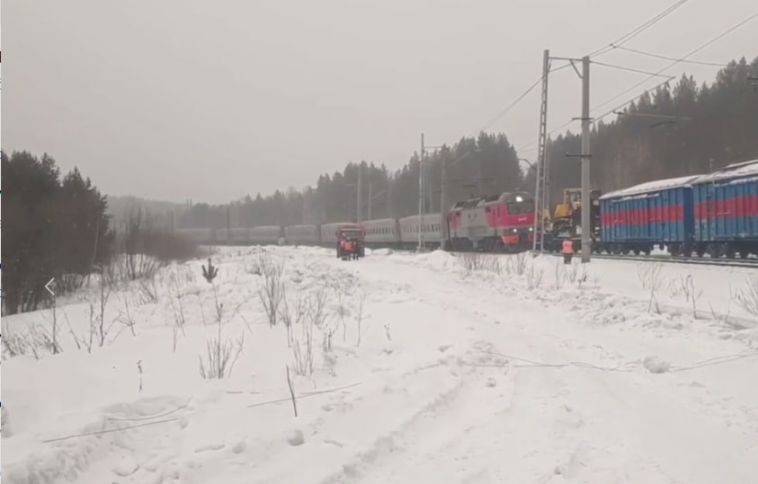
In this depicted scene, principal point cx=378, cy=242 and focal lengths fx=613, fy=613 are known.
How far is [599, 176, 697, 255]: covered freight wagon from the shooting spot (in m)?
26.0

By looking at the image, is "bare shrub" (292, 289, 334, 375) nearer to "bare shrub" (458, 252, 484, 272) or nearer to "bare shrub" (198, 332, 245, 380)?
"bare shrub" (198, 332, 245, 380)

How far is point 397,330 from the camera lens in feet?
32.9

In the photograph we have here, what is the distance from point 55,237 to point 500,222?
24373 millimetres

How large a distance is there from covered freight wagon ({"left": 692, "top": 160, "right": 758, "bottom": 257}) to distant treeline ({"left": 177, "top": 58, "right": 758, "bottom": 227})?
290cm

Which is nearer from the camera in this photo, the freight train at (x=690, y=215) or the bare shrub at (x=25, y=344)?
the bare shrub at (x=25, y=344)

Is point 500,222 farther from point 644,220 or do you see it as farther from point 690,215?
point 690,215

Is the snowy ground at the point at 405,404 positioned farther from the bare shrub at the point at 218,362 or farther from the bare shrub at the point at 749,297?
the bare shrub at the point at 749,297

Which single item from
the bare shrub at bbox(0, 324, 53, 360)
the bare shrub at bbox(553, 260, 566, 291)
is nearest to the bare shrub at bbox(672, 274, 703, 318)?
the bare shrub at bbox(553, 260, 566, 291)

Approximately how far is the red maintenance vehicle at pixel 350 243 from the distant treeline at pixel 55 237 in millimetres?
13253

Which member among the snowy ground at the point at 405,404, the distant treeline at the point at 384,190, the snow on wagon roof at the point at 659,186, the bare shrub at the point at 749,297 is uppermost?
the distant treeline at the point at 384,190

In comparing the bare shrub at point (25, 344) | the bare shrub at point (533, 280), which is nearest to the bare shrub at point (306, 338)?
the bare shrub at point (25, 344)

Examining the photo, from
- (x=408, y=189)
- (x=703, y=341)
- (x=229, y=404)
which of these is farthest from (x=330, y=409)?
(x=408, y=189)

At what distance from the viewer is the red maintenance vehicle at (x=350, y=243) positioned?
40688 mm

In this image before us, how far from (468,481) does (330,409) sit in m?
1.58
